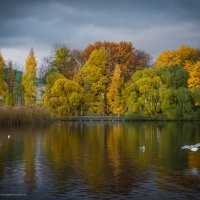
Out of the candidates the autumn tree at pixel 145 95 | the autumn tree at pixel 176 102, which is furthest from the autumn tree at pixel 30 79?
the autumn tree at pixel 176 102

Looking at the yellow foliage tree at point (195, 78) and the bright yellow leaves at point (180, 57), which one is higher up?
the bright yellow leaves at point (180, 57)

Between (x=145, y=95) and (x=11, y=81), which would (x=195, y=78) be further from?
(x=11, y=81)

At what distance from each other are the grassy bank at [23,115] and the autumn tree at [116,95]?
20.2m

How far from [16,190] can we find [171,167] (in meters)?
8.25

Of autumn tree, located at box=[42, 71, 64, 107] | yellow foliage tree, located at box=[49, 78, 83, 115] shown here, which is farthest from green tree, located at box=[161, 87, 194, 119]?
autumn tree, located at box=[42, 71, 64, 107]

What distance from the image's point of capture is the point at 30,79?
247 ft

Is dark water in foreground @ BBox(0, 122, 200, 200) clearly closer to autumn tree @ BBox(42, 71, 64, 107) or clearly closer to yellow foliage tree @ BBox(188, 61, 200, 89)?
autumn tree @ BBox(42, 71, 64, 107)

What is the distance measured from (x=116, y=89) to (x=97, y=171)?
5266 cm

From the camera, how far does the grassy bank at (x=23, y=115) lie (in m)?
49.2

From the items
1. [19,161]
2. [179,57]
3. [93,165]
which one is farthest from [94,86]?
[93,165]

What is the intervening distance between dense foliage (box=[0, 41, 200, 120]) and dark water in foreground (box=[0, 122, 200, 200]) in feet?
126

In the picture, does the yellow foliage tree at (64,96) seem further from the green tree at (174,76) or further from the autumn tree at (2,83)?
the green tree at (174,76)

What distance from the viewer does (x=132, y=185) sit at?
17062 millimetres

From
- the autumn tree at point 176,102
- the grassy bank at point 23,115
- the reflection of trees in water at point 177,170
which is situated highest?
the autumn tree at point 176,102
